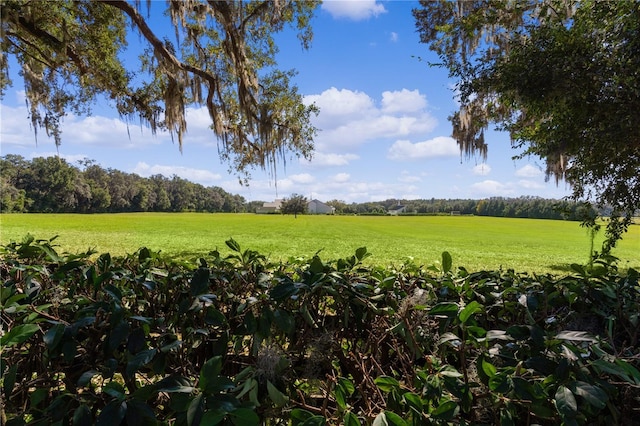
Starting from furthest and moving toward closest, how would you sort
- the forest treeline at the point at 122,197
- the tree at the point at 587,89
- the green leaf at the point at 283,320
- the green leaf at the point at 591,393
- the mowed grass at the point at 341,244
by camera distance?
the forest treeline at the point at 122,197
the mowed grass at the point at 341,244
the tree at the point at 587,89
the green leaf at the point at 283,320
the green leaf at the point at 591,393

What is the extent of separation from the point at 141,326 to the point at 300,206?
162 ft

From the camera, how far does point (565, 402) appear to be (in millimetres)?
726

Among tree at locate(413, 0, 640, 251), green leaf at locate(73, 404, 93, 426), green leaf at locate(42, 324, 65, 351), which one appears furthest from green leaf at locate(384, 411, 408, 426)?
tree at locate(413, 0, 640, 251)

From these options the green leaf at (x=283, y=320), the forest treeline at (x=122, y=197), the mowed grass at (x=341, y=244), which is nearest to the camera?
the green leaf at (x=283, y=320)

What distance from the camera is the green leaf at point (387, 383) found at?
0.83 metres

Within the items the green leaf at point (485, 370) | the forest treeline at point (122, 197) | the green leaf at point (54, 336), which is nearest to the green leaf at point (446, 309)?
the green leaf at point (485, 370)

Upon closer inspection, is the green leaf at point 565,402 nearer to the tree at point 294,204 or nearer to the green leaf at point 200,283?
the green leaf at point 200,283

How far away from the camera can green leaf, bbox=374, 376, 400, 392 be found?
833 millimetres

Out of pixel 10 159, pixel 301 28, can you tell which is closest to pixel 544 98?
pixel 301 28

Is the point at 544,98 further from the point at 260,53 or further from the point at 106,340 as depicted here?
the point at 260,53

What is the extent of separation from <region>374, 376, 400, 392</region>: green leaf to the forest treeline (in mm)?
34301

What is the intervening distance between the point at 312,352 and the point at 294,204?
49.0 metres

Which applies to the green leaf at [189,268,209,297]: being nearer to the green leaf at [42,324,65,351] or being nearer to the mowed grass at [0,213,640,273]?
the green leaf at [42,324,65,351]

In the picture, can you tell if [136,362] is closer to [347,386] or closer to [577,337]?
[347,386]
